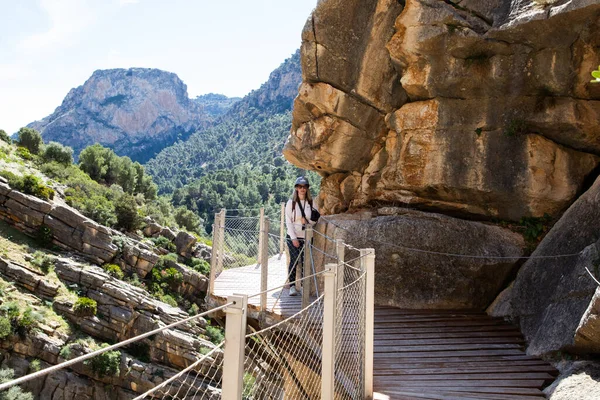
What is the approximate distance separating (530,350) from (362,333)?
2694mm

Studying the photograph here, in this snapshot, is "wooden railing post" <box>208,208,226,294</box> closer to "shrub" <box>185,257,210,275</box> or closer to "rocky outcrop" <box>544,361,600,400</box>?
"rocky outcrop" <box>544,361,600,400</box>

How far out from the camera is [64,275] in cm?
2639

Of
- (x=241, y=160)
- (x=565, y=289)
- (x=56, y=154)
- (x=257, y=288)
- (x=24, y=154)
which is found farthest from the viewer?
(x=241, y=160)

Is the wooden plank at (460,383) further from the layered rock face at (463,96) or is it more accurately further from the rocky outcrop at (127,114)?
the rocky outcrop at (127,114)

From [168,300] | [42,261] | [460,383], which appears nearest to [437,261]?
[460,383]

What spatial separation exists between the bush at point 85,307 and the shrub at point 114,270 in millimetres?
4021

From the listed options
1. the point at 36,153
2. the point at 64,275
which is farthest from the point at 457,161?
the point at 36,153

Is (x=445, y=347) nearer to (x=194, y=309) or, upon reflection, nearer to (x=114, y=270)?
(x=114, y=270)

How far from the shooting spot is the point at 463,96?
9.16 m

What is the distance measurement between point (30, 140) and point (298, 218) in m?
41.2

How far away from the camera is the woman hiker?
329 inches

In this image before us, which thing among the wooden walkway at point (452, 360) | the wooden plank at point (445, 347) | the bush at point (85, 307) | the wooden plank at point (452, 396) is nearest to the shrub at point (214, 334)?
the bush at point (85, 307)

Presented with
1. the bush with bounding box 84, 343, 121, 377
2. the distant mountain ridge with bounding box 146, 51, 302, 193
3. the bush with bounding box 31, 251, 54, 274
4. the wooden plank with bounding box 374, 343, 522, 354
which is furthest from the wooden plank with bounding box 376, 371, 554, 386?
the distant mountain ridge with bounding box 146, 51, 302, 193

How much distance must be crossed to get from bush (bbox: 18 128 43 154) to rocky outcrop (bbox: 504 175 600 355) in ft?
143
